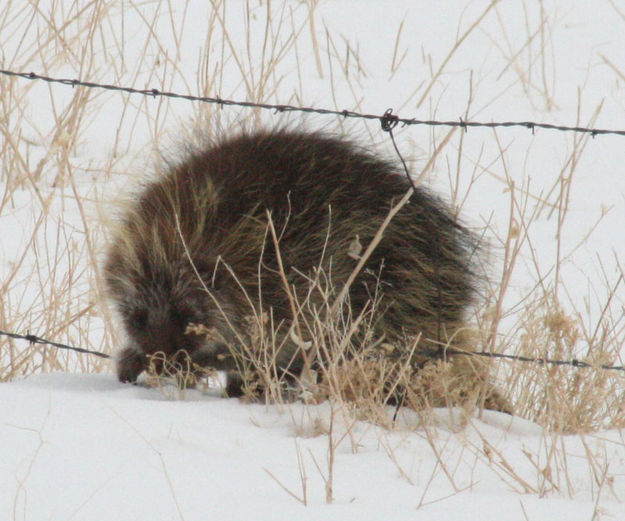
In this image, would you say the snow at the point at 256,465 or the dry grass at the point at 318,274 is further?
the dry grass at the point at 318,274

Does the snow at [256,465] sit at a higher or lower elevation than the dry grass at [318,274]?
lower

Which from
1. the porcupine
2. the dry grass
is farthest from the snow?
the porcupine

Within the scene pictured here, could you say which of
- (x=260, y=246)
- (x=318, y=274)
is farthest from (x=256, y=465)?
(x=260, y=246)

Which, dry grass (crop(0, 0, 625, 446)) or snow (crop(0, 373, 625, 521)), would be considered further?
dry grass (crop(0, 0, 625, 446))

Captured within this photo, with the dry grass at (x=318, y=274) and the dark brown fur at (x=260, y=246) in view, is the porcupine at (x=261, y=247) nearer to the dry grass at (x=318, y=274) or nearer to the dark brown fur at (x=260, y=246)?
the dark brown fur at (x=260, y=246)

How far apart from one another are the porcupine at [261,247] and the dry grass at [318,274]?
124 mm

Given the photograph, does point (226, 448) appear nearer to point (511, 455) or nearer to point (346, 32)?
point (511, 455)

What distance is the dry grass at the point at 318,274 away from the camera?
11.1 feet

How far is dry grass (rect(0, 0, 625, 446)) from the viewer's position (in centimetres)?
338

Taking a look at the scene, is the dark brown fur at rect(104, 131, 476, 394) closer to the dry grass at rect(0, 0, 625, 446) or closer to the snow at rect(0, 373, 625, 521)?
the dry grass at rect(0, 0, 625, 446)

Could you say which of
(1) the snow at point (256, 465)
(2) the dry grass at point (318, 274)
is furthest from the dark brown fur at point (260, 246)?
(1) the snow at point (256, 465)

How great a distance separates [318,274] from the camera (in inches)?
125

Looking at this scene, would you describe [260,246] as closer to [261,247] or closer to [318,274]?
[261,247]

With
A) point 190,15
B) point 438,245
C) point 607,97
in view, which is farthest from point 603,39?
point 438,245
